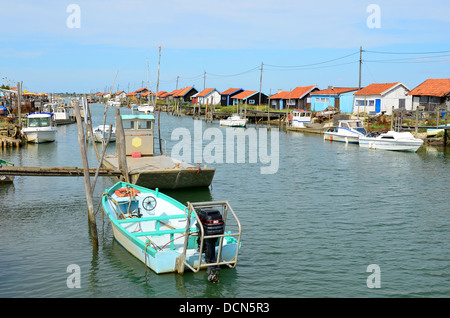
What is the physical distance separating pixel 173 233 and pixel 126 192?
4.65 m

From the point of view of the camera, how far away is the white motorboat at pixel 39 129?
43188mm

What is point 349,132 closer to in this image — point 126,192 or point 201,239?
point 126,192

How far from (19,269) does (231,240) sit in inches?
234

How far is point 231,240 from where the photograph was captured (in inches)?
493

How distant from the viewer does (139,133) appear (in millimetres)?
24656

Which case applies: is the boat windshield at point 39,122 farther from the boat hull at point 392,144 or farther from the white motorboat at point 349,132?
the boat hull at point 392,144

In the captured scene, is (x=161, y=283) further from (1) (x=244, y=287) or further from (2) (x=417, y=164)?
(2) (x=417, y=164)

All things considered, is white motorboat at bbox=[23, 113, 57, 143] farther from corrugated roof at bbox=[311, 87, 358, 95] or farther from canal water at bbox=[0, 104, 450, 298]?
corrugated roof at bbox=[311, 87, 358, 95]

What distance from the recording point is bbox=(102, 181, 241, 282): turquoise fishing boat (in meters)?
11.4

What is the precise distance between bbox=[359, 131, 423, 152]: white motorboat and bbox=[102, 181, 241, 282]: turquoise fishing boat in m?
29.4

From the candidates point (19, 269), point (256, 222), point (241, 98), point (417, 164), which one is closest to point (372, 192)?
point (256, 222)

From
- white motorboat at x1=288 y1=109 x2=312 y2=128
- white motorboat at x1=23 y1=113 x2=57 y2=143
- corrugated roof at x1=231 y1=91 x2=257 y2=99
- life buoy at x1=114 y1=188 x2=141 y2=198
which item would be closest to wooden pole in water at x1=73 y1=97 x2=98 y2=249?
life buoy at x1=114 y1=188 x2=141 y2=198

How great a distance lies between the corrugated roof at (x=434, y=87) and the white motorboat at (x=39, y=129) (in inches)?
1738

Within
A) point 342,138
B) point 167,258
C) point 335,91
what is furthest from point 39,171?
point 335,91
